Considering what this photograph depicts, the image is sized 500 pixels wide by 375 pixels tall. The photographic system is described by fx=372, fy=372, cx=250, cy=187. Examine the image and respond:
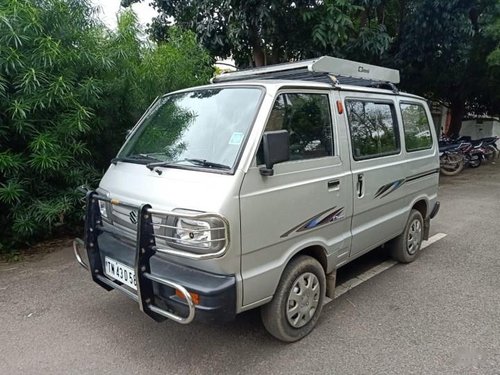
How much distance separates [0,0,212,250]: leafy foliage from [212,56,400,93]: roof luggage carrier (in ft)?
4.98

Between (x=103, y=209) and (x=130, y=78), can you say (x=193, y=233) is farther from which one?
(x=130, y=78)

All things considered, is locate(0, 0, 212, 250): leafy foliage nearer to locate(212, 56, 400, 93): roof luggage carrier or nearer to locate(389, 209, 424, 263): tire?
locate(212, 56, 400, 93): roof luggage carrier

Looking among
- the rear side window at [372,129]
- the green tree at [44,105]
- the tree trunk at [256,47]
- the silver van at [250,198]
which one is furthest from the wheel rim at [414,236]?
the tree trunk at [256,47]

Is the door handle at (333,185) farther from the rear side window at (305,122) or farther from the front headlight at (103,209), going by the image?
the front headlight at (103,209)

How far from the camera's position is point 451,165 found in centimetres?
1098

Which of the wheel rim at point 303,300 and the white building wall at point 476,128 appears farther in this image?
the white building wall at point 476,128

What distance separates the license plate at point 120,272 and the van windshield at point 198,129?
78 cm

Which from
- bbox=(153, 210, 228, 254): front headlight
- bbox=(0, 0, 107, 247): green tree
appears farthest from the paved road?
bbox=(153, 210, 228, 254): front headlight

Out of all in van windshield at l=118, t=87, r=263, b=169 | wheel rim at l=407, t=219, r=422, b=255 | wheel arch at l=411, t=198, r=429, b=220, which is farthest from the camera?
wheel arch at l=411, t=198, r=429, b=220

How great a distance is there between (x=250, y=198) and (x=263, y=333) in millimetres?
1255

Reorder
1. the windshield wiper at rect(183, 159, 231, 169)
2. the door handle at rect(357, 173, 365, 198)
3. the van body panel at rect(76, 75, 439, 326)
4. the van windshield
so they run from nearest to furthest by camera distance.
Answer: the van body panel at rect(76, 75, 439, 326) → the windshield wiper at rect(183, 159, 231, 169) → the van windshield → the door handle at rect(357, 173, 365, 198)

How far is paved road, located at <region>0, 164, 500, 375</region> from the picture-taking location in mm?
2586

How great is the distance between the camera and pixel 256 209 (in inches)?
94.0

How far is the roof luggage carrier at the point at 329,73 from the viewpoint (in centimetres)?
327
